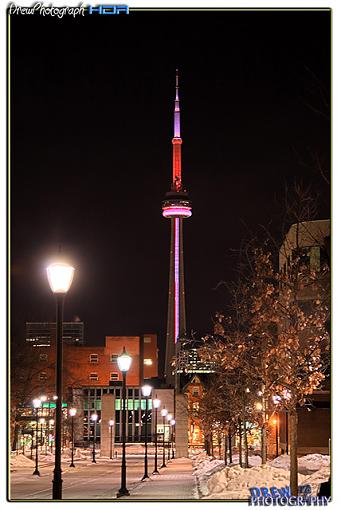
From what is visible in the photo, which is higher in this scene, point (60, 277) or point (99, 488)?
point (60, 277)

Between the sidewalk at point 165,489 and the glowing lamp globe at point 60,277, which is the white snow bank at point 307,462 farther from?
the glowing lamp globe at point 60,277

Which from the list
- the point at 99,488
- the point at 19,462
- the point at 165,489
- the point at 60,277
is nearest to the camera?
the point at 60,277

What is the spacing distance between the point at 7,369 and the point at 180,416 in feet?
210

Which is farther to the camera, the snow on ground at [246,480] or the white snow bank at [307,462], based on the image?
the white snow bank at [307,462]

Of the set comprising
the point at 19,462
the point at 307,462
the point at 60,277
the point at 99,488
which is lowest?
the point at 19,462

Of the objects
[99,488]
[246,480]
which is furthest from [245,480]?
[99,488]

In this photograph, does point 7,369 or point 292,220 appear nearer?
point 7,369

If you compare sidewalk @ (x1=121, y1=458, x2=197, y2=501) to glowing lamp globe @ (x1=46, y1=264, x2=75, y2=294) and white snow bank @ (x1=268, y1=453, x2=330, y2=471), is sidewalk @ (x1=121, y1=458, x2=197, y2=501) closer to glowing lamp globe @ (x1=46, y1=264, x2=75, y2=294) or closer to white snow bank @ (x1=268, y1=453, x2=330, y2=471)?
white snow bank @ (x1=268, y1=453, x2=330, y2=471)

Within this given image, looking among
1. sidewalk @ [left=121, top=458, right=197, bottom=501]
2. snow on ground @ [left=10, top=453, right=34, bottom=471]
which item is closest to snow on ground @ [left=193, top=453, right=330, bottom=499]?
sidewalk @ [left=121, top=458, right=197, bottom=501]

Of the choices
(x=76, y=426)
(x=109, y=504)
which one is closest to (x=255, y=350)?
(x=109, y=504)

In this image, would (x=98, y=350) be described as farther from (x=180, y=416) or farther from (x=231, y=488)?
(x=231, y=488)

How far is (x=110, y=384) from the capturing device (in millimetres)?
134875

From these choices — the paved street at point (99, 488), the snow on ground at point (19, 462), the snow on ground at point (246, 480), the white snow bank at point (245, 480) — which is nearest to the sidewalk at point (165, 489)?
the paved street at point (99, 488)

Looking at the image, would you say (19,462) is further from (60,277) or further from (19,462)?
(60,277)
